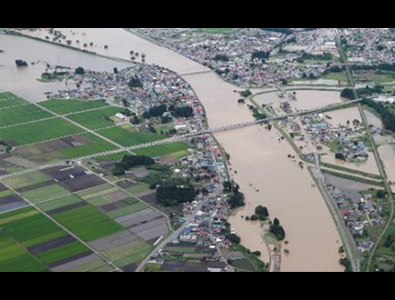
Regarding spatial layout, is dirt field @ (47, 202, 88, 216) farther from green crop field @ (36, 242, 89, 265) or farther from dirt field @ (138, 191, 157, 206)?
green crop field @ (36, 242, 89, 265)

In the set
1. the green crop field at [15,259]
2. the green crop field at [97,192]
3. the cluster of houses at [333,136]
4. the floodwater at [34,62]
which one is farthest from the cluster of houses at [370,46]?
the green crop field at [15,259]

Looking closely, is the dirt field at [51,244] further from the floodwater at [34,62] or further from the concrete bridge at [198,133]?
the floodwater at [34,62]

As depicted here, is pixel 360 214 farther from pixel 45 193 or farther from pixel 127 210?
pixel 45 193

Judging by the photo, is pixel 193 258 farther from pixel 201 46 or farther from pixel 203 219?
pixel 201 46

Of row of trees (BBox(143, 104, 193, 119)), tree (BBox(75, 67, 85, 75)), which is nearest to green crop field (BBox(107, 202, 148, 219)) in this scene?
row of trees (BBox(143, 104, 193, 119))

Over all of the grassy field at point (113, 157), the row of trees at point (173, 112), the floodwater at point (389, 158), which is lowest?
the grassy field at point (113, 157)

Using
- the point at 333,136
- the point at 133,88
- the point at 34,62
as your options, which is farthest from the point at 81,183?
the point at 34,62
